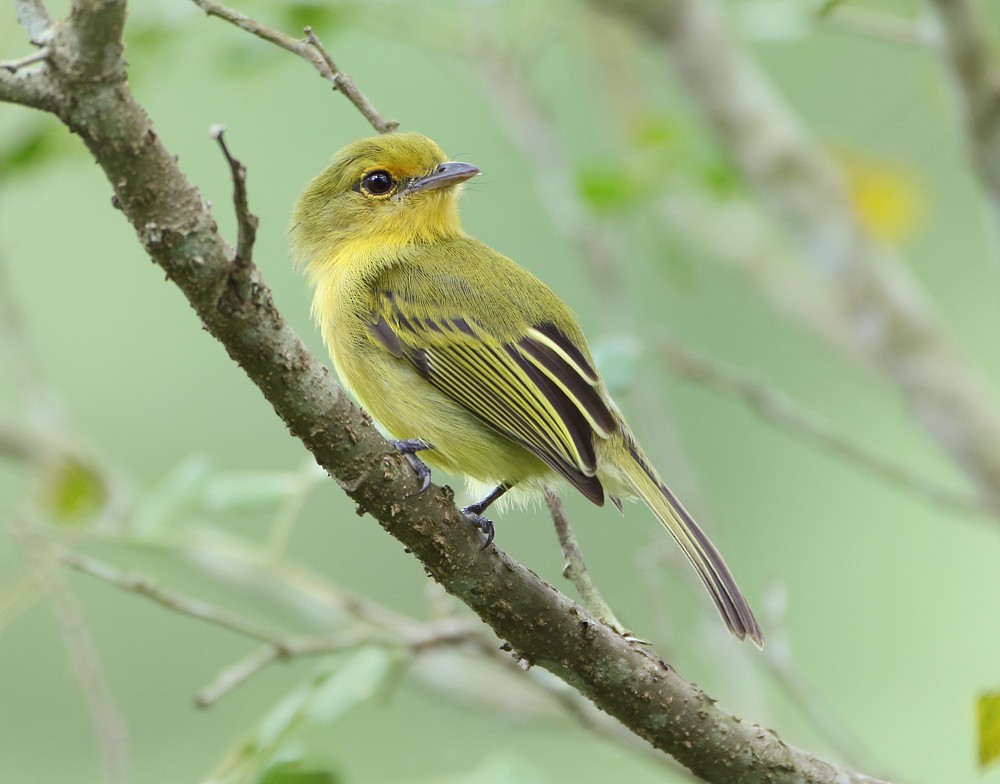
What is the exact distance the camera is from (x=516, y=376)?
10.3 feet

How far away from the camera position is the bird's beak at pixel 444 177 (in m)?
3.83

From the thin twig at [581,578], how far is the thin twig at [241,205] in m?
1.05

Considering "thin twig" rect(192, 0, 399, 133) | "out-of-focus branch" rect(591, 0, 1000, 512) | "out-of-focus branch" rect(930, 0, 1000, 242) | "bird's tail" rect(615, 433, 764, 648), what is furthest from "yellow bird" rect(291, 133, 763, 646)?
"out-of-focus branch" rect(930, 0, 1000, 242)

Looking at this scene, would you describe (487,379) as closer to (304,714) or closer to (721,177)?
(304,714)

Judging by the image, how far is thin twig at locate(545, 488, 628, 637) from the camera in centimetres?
252

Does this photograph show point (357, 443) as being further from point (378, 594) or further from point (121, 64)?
point (378, 594)

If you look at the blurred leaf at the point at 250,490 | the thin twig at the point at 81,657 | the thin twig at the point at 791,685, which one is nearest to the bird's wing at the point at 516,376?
the blurred leaf at the point at 250,490

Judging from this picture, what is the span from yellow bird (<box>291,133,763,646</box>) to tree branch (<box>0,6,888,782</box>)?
0.39 metres

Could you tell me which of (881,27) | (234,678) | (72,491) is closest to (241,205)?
(234,678)

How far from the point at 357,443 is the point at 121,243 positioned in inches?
244

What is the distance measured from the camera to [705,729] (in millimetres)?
2336

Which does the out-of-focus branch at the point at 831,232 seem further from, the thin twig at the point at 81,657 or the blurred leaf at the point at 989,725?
the thin twig at the point at 81,657

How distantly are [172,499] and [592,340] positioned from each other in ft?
8.05

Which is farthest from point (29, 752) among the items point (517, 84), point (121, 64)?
point (121, 64)
